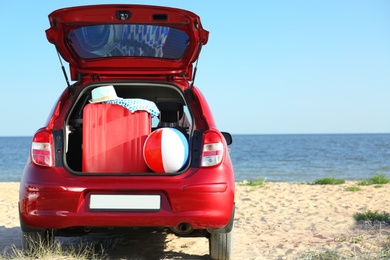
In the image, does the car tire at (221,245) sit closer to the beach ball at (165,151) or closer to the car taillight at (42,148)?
the beach ball at (165,151)

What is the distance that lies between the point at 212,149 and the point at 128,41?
1205mm

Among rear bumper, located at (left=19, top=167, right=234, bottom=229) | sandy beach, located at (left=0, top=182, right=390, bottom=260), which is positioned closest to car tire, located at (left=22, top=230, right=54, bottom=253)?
rear bumper, located at (left=19, top=167, right=234, bottom=229)

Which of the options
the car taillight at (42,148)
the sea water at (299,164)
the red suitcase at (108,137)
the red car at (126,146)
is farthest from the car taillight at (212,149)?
the sea water at (299,164)

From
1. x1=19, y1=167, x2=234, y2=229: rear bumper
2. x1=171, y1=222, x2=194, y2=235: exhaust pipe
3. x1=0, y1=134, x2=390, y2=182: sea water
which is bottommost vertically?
x1=0, y1=134, x2=390, y2=182: sea water

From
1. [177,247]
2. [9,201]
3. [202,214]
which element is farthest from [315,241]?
[9,201]

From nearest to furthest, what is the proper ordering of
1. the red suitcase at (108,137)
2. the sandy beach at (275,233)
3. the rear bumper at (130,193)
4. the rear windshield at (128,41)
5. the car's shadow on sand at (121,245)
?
the rear bumper at (130,193), the red suitcase at (108,137), the rear windshield at (128,41), the car's shadow on sand at (121,245), the sandy beach at (275,233)

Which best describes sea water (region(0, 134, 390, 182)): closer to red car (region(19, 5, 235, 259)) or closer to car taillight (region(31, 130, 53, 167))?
red car (region(19, 5, 235, 259))

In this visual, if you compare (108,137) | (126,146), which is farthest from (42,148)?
(126,146)

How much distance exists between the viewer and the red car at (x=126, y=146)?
12.3 ft

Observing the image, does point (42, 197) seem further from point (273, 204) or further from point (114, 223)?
point (273, 204)

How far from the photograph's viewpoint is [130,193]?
3748mm

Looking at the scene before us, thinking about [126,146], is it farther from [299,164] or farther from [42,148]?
[299,164]

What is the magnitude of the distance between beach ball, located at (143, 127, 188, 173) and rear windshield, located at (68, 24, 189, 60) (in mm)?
829

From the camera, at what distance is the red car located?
3.74m
